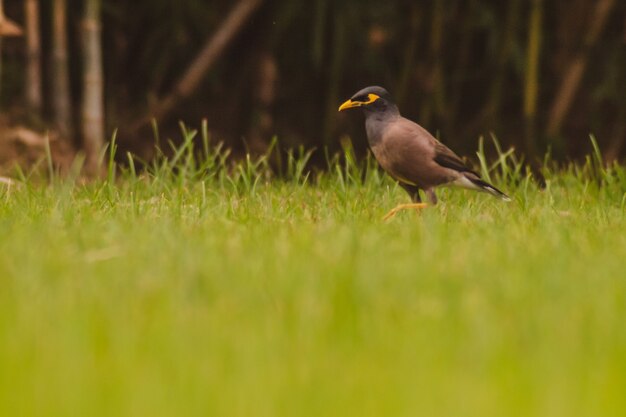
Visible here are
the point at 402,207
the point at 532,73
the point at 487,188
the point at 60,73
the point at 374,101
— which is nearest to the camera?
the point at 402,207

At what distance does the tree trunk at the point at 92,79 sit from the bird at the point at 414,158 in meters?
2.52

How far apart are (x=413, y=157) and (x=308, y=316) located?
2.30 m

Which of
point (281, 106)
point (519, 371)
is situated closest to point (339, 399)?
point (519, 371)

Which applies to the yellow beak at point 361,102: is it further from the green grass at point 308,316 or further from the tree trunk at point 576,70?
the tree trunk at point 576,70

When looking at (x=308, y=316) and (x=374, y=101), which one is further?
(x=374, y=101)

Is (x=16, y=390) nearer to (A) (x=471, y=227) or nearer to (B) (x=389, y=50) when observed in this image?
(A) (x=471, y=227)

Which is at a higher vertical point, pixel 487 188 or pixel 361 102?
pixel 361 102

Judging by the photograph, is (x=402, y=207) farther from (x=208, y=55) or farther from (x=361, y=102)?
(x=208, y=55)

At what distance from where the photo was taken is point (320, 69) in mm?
8109

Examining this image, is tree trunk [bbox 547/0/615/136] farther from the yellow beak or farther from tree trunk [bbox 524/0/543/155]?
the yellow beak

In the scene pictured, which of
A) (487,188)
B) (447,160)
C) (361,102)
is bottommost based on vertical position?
(487,188)

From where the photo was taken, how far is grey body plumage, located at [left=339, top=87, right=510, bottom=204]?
4523 millimetres

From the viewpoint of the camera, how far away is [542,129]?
8.06 m

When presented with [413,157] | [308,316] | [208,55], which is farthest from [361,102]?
[208,55]
